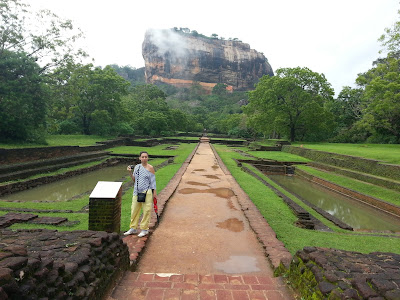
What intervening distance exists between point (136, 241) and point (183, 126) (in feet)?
133

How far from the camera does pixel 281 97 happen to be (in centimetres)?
2848

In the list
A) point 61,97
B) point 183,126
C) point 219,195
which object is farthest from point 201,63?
point 219,195

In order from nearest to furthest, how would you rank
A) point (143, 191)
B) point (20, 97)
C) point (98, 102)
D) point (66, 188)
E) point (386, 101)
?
point (143, 191), point (66, 188), point (20, 97), point (386, 101), point (98, 102)

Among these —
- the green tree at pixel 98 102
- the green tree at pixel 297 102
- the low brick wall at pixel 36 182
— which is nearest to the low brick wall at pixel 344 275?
the low brick wall at pixel 36 182

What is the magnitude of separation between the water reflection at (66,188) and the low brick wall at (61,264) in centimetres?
653

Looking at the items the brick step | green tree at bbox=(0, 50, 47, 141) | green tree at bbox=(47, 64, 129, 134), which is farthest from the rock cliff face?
the brick step

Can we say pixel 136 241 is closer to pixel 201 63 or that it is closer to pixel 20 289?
pixel 20 289

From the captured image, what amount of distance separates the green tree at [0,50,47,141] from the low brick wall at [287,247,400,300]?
1551cm

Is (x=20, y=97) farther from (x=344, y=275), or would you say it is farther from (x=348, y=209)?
(x=348, y=209)

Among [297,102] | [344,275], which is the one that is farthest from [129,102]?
[344,275]

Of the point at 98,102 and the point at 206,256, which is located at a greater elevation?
the point at 98,102

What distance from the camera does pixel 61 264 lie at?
203 cm

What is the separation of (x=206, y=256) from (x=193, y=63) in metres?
108

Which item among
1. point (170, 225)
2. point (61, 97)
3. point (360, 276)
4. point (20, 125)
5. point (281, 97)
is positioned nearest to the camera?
point (360, 276)
